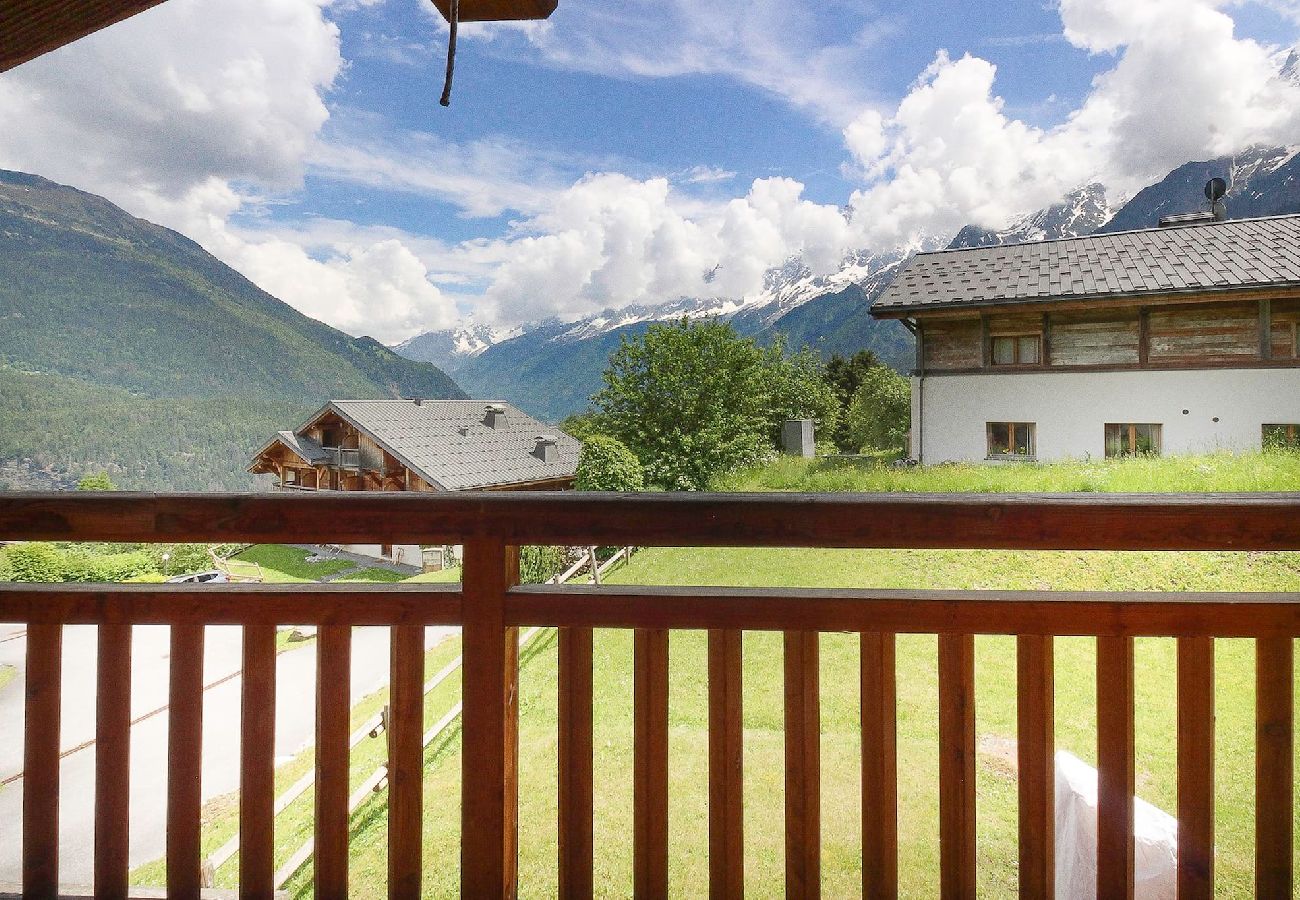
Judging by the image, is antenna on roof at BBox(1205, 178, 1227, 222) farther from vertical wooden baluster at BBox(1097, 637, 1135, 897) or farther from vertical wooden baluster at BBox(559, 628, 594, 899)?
vertical wooden baluster at BBox(559, 628, 594, 899)

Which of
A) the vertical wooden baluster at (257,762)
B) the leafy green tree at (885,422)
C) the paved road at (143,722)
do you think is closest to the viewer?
the vertical wooden baluster at (257,762)

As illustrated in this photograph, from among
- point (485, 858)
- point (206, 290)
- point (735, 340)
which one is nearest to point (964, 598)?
point (485, 858)

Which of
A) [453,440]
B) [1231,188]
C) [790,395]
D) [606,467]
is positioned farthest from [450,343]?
[790,395]

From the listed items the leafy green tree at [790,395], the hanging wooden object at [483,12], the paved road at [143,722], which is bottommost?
the paved road at [143,722]

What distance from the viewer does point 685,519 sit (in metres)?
0.69

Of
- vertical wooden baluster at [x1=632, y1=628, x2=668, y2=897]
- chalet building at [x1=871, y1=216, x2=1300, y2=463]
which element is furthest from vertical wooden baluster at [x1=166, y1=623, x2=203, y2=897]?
chalet building at [x1=871, y1=216, x2=1300, y2=463]

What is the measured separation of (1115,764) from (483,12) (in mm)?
1182

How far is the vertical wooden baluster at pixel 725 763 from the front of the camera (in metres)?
0.72

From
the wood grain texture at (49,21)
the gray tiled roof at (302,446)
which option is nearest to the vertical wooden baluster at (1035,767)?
the wood grain texture at (49,21)

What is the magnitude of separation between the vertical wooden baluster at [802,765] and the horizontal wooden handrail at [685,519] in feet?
0.42

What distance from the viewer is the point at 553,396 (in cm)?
488

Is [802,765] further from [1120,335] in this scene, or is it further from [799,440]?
[799,440]

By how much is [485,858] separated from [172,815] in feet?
1.19

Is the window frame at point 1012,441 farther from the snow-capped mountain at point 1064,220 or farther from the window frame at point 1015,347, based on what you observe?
the snow-capped mountain at point 1064,220
